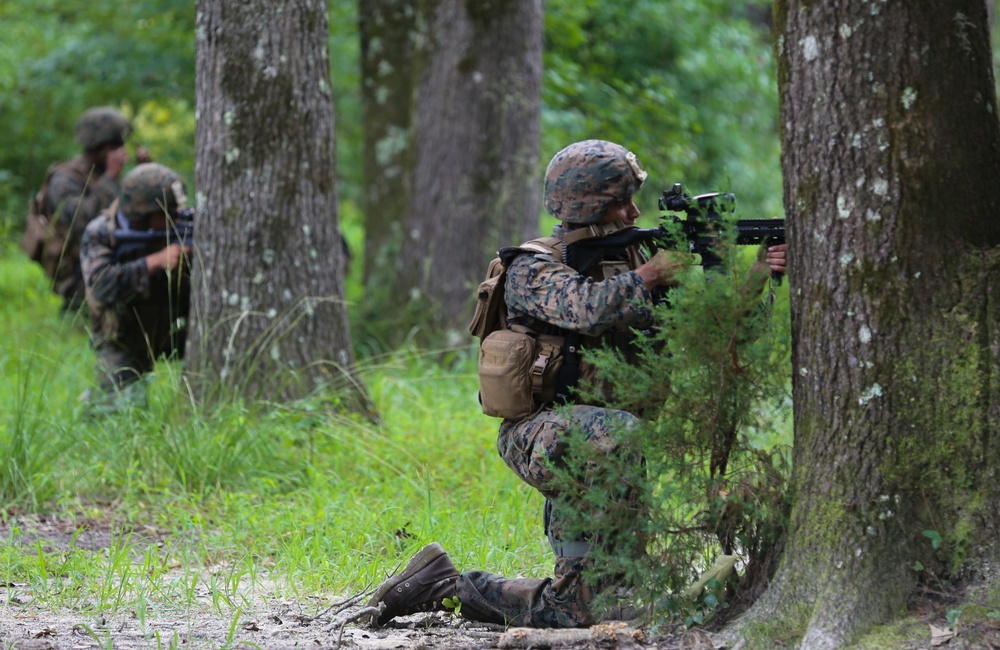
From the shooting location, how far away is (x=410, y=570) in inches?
146

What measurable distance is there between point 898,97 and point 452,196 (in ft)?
18.2

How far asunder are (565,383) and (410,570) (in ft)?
2.80

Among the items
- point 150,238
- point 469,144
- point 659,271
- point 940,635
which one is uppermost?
point 469,144

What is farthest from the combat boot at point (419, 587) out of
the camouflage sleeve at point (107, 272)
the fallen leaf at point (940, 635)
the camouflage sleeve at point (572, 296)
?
the camouflage sleeve at point (107, 272)

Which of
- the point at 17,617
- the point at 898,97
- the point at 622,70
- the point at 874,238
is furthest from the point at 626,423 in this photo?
the point at 622,70

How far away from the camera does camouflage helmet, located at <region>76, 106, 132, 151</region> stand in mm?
8391

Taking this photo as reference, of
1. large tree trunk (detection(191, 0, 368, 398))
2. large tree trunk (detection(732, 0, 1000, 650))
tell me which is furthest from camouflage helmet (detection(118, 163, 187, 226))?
large tree trunk (detection(732, 0, 1000, 650))

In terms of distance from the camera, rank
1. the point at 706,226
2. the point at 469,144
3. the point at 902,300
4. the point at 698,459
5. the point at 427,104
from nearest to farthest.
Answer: the point at 902,300 → the point at 698,459 → the point at 706,226 → the point at 469,144 → the point at 427,104

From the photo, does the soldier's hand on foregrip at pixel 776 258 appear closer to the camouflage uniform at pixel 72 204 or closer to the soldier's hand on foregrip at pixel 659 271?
the soldier's hand on foregrip at pixel 659 271

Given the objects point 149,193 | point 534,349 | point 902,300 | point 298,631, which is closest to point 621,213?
point 534,349

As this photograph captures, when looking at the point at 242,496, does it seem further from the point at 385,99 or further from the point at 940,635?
the point at 385,99

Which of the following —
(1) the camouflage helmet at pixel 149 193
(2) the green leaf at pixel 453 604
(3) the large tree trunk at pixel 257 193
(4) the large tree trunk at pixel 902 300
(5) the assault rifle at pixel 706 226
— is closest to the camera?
(4) the large tree trunk at pixel 902 300

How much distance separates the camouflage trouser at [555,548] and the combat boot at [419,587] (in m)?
0.07

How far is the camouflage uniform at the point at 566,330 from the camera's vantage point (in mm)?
3414
